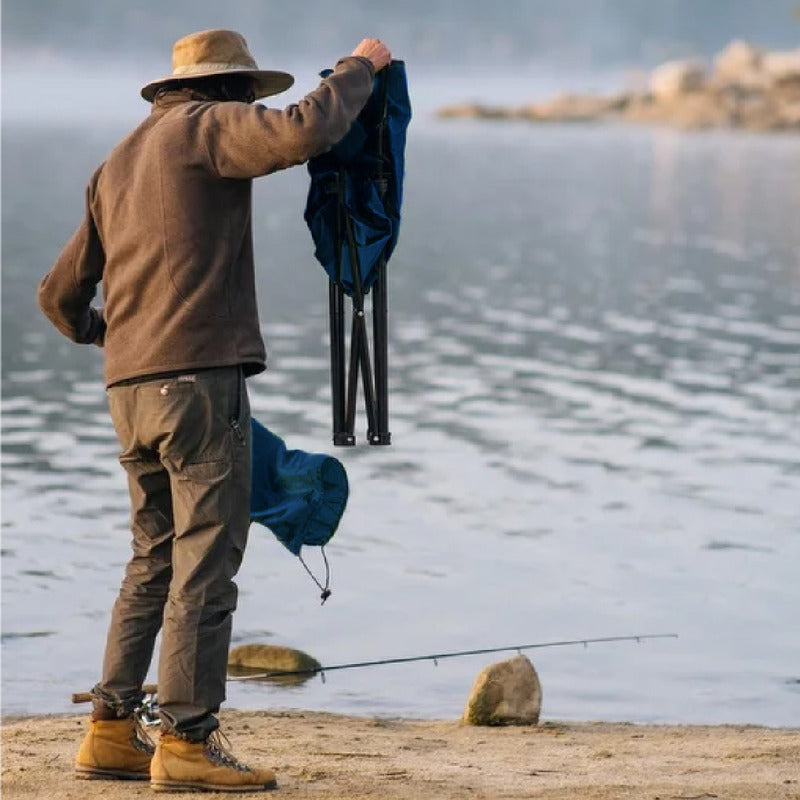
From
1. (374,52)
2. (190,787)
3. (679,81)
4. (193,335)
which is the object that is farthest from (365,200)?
(679,81)

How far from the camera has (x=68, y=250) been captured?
19.8 ft

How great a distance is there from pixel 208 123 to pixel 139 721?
176 cm

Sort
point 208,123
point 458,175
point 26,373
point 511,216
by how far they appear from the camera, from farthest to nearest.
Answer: point 458,175, point 511,216, point 26,373, point 208,123

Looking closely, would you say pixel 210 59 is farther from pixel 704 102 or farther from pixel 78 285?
pixel 704 102

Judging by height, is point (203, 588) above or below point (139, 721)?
above

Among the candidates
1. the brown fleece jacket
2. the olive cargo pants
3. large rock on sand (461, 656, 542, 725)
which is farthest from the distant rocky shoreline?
the olive cargo pants

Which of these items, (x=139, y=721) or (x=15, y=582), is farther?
(x=15, y=582)

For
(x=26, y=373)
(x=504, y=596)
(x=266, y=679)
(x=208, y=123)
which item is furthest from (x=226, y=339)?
(x=26, y=373)

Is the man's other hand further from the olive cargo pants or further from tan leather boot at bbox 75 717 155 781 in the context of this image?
tan leather boot at bbox 75 717 155 781

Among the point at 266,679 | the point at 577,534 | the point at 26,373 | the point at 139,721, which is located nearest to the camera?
the point at 139,721

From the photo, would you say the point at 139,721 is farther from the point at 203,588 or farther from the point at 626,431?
the point at 626,431

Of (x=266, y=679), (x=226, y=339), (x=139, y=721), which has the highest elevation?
(x=226, y=339)

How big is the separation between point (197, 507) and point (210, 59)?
1247 mm

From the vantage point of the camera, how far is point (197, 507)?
5.66m
